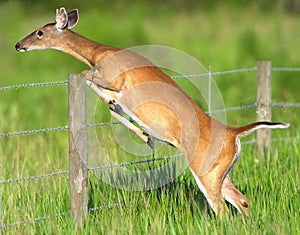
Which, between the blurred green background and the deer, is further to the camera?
the blurred green background

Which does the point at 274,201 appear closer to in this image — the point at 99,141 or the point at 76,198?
the point at 76,198

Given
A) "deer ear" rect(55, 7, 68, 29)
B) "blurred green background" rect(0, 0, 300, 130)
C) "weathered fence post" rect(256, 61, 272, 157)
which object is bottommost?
"weathered fence post" rect(256, 61, 272, 157)

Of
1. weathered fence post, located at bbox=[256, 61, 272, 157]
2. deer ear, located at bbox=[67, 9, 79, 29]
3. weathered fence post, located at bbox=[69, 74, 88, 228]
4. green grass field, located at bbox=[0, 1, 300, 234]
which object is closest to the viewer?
green grass field, located at bbox=[0, 1, 300, 234]

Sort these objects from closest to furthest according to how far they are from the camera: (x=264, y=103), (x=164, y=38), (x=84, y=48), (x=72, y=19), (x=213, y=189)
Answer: (x=213, y=189)
(x=84, y=48)
(x=72, y=19)
(x=264, y=103)
(x=164, y=38)

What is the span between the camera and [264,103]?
9.32 metres

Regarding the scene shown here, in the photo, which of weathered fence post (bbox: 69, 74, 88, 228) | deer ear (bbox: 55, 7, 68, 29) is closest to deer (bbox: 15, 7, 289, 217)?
weathered fence post (bbox: 69, 74, 88, 228)

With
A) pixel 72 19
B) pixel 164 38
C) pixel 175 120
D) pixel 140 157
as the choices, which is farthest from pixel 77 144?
pixel 164 38

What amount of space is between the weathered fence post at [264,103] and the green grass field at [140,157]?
114 mm

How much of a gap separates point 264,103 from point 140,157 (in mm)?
1469

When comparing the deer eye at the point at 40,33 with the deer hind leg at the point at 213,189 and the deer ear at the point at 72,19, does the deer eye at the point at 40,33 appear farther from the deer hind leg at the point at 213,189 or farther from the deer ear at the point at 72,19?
the deer hind leg at the point at 213,189

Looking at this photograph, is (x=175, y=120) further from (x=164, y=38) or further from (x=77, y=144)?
(x=164, y=38)

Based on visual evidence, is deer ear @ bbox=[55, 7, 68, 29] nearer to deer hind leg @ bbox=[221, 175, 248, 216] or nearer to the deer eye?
the deer eye

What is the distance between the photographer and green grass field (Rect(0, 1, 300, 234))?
21.0 feet

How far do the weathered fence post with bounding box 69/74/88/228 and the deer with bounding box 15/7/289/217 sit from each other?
0.44 ft
